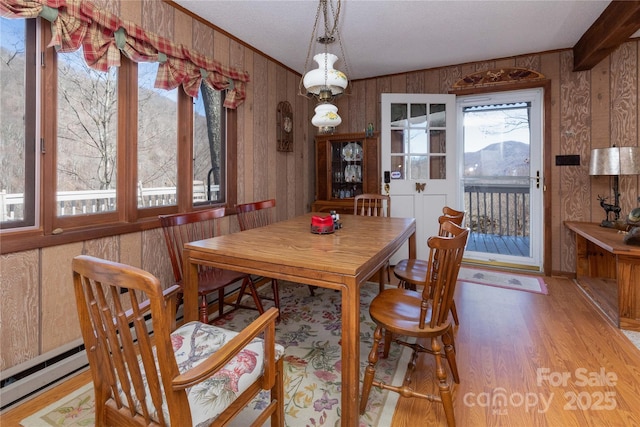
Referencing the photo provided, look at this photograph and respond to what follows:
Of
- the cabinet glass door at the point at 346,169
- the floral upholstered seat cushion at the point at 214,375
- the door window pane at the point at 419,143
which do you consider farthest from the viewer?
the cabinet glass door at the point at 346,169

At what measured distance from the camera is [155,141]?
8.15 feet

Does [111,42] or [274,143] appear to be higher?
[111,42]

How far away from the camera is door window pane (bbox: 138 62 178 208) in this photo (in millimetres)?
2369

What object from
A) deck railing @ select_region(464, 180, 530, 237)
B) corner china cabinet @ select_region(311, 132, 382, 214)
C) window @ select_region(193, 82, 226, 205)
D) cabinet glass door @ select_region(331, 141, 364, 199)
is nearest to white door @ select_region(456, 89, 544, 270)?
deck railing @ select_region(464, 180, 530, 237)

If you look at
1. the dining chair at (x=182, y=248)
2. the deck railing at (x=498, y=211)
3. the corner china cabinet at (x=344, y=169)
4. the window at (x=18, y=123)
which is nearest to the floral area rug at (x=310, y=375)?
the dining chair at (x=182, y=248)

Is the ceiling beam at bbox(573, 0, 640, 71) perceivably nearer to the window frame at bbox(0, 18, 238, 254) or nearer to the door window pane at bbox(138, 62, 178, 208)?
the window frame at bbox(0, 18, 238, 254)

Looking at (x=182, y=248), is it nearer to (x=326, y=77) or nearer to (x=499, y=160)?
(x=326, y=77)

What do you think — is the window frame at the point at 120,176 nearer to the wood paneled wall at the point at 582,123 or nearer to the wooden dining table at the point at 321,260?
the wooden dining table at the point at 321,260

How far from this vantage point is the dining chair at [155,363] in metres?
0.80

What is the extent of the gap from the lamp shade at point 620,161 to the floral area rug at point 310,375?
256 cm

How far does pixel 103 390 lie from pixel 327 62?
1.80 m

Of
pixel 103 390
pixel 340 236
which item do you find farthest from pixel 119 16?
pixel 103 390

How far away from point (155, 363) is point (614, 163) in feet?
12.5

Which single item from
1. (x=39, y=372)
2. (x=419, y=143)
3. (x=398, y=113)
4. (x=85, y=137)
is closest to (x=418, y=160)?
(x=419, y=143)
